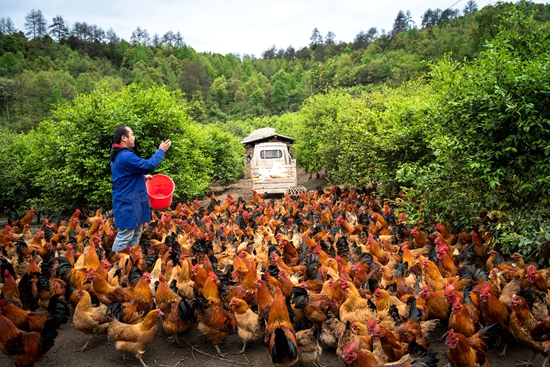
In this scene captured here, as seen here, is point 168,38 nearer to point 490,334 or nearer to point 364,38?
Answer: point 364,38

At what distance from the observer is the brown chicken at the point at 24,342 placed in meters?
4.04

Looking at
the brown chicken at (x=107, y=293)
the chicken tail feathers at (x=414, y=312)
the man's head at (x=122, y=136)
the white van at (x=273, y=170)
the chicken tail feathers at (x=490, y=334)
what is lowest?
the chicken tail feathers at (x=490, y=334)

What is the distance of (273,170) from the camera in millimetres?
17766

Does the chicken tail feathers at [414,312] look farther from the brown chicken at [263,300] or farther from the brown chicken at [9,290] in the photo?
the brown chicken at [9,290]

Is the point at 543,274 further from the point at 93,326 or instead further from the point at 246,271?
the point at 93,326

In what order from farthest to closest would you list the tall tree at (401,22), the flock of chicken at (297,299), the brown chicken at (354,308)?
1. the tall tree at (401,22)
2. the brown chicken at (354,308)
3. the flock of chicken at (297,299)

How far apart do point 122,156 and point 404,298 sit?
485 cm

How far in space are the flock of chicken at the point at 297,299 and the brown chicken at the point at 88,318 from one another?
0.01 meters

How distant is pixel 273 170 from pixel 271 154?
155 cm

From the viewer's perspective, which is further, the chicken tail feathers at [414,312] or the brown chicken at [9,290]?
the brown chicken at [9,290]

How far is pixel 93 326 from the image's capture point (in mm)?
4793

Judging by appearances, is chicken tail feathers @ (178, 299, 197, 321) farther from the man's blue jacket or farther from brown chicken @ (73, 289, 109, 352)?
the man's blue jacket

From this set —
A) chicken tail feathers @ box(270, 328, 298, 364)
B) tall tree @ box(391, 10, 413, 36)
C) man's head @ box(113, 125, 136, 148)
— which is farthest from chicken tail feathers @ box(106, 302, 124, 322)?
tall tree @ box(391, 10, 413, 36)

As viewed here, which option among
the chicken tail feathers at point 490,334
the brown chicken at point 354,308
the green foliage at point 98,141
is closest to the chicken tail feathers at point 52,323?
the brown chicken at point 354,308
